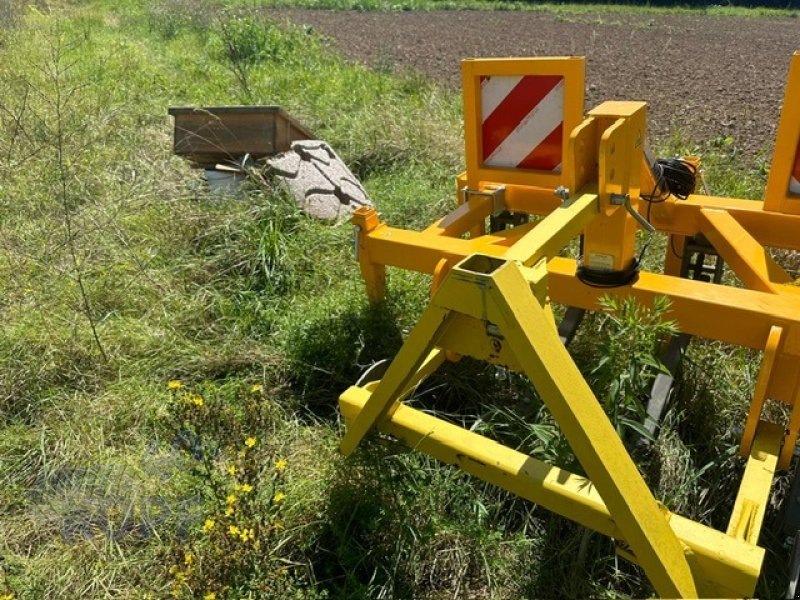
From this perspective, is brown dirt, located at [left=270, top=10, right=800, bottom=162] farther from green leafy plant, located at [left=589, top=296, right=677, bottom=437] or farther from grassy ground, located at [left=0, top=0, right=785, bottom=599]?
green leafy plant, located at [left=589, top=296, right=677, bottom=437]

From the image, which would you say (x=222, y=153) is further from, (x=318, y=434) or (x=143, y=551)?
(x=143, y=551)

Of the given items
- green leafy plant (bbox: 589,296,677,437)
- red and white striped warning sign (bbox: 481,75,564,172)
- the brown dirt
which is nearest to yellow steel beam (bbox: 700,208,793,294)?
green leafy plant (bbox: 589,296,677,437)

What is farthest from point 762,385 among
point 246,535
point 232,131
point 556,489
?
point 232,131

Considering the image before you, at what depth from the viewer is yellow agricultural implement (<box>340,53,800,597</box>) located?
145 centimetres

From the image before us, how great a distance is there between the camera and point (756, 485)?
5.71ft

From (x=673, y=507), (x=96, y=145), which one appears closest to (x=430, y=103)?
(x=96, y=145)

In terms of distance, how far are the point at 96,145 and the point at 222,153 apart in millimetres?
1689

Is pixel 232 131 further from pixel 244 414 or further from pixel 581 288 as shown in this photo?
pixel 581 288

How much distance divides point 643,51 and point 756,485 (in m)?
12.9

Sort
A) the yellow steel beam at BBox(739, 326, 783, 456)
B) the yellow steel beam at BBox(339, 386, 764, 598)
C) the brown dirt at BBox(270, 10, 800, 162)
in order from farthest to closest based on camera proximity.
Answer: the brown dirt at BBox(270, 10, 800, 162) < the yellow steel beam at BBox(739, 326, 783, 456) < the yellow steel beam at BBox(339, 386, 764, 598)

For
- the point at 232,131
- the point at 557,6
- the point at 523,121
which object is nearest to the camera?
the point at 523,121

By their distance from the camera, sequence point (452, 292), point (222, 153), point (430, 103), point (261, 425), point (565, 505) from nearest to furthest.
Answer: point (452, 292) < point (565, 505) < point (261, 425) < point (222, 153) < point (430, 103)

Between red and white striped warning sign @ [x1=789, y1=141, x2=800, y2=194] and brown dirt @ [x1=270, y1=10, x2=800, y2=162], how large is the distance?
11.6 feet

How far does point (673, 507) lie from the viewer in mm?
2182
